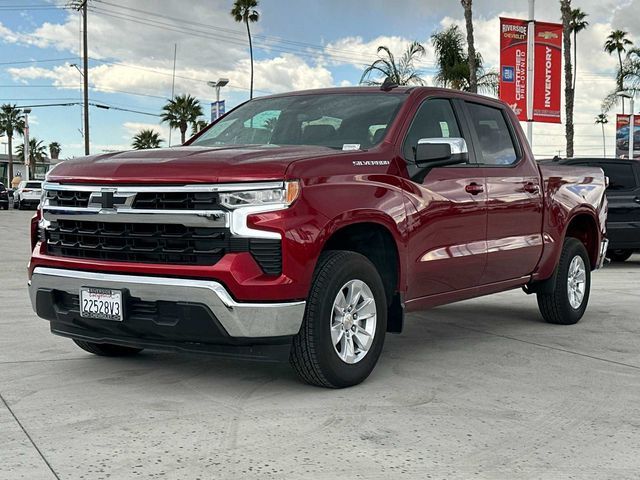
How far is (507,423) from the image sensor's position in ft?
14.7

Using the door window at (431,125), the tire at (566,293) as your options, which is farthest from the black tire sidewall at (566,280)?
the door window at (431,125)

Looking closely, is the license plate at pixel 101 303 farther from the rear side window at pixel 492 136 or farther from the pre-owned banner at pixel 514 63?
the pre-owned banner at pixel 514 63

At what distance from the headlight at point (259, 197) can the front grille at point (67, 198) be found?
0.95 metres

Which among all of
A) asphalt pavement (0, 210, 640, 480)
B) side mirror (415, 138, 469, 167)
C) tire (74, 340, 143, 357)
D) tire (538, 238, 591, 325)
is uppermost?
side mirror (415, 138, 469, 167)

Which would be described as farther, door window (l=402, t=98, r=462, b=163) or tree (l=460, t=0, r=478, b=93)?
tree (l=460, t=0, r=478, b=93)

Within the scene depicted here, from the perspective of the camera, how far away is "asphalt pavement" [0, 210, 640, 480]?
3.76 m

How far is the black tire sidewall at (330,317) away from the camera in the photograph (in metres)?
4.78

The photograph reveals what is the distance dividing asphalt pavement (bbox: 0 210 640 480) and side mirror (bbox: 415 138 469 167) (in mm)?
1422

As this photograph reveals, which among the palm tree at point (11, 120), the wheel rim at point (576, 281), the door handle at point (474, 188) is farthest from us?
the palm tree at point (11, 120)

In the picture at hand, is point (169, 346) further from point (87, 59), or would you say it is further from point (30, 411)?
point (87, 59)

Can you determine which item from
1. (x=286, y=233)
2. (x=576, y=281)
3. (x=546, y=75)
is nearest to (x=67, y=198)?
(x=286, y=233)

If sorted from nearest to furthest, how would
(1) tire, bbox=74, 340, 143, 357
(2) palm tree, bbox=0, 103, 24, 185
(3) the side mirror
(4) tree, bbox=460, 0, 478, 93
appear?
(3) the side mirror
(1) tire, bbox=74, 340, 143, 357
(4) tree, bbox=460, 0, 478, 93
(2) palm tree, bbox=0, 103, 24, 185

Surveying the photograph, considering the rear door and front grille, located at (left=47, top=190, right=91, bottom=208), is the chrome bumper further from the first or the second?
the rear door

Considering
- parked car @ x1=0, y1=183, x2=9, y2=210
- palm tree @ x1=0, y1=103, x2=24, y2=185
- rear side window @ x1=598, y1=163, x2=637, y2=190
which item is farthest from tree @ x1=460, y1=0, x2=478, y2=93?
palm tree @ x1=0, y1=103, x2=24, y2=185
